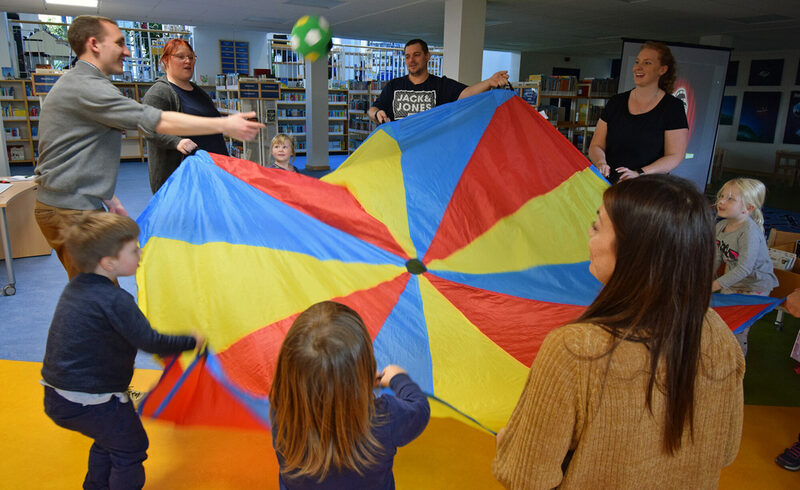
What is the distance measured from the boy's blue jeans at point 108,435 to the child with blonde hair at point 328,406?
0.71m

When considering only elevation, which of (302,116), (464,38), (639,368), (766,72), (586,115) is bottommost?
(639,368)

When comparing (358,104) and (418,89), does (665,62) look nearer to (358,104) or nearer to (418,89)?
(418,89)

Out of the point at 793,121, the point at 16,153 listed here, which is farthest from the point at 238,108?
the point at 793,121

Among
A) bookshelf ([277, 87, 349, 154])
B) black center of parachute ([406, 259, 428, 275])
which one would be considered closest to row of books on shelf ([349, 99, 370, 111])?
bookshelf ([277, 87, 349, 154])

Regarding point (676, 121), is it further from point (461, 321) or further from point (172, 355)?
point (172, 355)

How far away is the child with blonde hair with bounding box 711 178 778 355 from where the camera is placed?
2.46m

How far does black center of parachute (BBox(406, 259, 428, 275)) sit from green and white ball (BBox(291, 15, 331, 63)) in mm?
1493

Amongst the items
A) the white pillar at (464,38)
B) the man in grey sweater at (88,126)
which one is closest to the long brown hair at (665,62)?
the man in grey sweater at (88,126)

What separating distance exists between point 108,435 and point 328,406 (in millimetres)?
901

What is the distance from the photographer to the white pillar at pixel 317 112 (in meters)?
9.69

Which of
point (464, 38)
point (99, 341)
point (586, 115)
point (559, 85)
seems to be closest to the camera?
point (99, 341)

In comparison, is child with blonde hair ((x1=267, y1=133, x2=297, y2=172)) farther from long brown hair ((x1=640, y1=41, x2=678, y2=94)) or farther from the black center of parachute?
long brown hair ((x1=640, y1=41, x2=678, y2=94))

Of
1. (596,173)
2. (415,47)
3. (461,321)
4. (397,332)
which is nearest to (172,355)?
(397,332)

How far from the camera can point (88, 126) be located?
1.79 m
